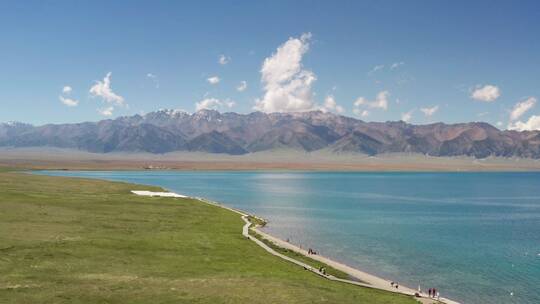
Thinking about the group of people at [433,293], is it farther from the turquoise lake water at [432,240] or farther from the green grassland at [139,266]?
the green grassland at [139,266]

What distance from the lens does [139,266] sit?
62938mm

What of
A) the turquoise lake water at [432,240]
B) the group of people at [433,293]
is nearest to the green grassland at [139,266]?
the group of people at [433,293]

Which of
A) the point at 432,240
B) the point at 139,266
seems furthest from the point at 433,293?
the point at 432,240

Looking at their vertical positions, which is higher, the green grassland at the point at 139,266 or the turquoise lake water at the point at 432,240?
the green grassland at the point at 139,266

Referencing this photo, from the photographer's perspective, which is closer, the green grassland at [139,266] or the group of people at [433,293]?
the green grassland at [139,266]

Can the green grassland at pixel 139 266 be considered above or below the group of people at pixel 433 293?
above

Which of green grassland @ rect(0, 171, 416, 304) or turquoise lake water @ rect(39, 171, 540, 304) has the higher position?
green grassland @ rect(0, 171, 416, 304)

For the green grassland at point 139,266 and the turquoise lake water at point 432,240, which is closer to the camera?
the green grassland at point 139,266

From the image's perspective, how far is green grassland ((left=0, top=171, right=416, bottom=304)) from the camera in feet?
165

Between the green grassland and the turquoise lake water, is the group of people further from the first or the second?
the green grassland

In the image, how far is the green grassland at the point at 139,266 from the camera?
5019 cm

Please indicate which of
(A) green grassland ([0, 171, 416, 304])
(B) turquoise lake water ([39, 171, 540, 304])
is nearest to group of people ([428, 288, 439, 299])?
(B) turquoise lake water ([39, 171, 540, 304])

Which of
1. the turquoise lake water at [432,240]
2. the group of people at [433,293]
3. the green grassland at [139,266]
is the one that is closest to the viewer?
the green grassland at [139,266]

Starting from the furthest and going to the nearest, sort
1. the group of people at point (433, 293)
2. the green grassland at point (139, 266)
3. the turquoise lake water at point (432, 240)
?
the turquoise lake water at point (432, 240)
the group of people at point (433, 293)
the green grassland at point (139, 266)
